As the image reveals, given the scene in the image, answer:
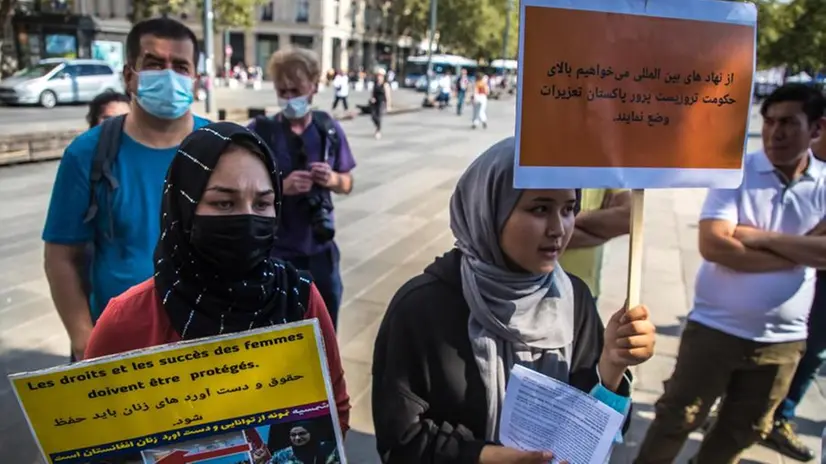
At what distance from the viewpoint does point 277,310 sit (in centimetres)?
156

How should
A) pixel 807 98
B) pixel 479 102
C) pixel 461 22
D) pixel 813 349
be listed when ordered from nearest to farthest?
pixel 807 98 → pixel 813 349 → pixel 479 102 → pixel 461 22

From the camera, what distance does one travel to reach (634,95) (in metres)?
1.46

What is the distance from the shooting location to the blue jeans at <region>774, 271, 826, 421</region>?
340 cm

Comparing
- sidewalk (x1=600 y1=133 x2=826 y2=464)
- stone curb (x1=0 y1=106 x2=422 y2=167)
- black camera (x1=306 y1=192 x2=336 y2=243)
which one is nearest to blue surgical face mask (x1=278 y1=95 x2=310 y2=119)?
black camera (x1=306 y1=192 x2=336 y2=243)

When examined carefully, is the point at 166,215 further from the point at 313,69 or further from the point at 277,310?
the point at 313,69

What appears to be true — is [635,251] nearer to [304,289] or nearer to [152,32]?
[304,289]

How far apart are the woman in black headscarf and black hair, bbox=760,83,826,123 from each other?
7.04 feet

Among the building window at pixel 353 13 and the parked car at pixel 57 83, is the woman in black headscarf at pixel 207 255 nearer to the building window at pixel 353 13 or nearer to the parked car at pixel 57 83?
the parked car at pixel 57 83

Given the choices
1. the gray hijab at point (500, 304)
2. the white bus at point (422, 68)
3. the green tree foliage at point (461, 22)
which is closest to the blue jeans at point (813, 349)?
the gray hijab at point (500, 304)

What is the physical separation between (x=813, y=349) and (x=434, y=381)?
276 cm

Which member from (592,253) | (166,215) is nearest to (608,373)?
(166,215)

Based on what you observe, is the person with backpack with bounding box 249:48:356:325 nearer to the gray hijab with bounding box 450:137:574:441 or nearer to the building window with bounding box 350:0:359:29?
the gray hijab with bounding box 450:137:574:441

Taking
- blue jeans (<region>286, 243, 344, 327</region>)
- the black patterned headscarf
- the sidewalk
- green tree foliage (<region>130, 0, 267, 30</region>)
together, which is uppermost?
green tree foliage (<region>130, 0, 267, 30</region>)

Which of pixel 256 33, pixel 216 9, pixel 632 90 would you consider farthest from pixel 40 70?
pixel 256 33
